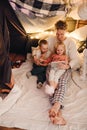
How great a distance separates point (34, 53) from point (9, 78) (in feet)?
1.85

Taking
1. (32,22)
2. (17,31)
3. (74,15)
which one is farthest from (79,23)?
(17,31)

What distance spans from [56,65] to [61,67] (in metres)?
0.05

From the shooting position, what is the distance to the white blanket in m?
1.57

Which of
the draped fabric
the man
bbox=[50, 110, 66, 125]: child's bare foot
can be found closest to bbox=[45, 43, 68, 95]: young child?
the man

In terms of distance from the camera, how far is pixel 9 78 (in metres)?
1.70

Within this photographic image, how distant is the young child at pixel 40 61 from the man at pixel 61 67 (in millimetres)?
106

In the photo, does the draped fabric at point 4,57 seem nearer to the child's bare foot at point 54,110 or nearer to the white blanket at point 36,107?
the white blanket at point 36,107

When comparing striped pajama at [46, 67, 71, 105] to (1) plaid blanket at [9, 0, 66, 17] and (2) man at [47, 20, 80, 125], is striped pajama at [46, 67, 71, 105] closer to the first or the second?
(2) man at [47, 20, 80, 125]

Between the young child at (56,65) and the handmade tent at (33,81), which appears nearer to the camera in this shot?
the handmade tent at (33,81)

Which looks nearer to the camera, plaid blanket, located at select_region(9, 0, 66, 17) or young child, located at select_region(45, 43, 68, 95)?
young child, located at select_region(45, 43, 68, 95)

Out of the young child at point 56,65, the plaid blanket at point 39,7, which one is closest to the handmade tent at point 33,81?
the plaid blanket at point 39,7

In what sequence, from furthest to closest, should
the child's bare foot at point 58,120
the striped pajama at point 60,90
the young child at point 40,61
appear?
the young child at point 40,61, the striped pajama at point 60,90, the child's bare foot at point 58,120

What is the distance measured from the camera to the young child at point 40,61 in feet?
6.69

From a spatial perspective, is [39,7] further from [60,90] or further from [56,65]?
[60,90]
